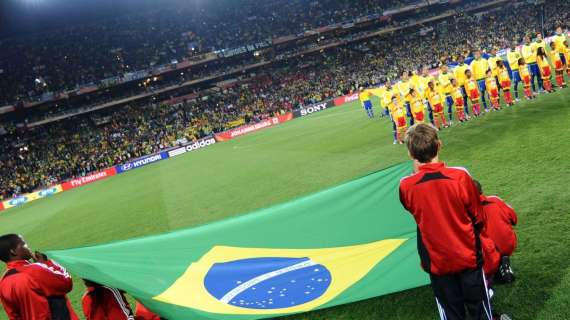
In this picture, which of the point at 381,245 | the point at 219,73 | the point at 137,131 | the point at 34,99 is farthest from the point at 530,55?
the point at 34,99

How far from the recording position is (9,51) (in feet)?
158

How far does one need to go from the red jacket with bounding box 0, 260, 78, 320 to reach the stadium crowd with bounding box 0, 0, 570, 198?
107 ft

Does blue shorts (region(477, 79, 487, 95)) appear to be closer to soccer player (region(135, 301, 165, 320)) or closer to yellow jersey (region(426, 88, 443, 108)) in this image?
yellow jersey (region(426, 88, 443, 108))

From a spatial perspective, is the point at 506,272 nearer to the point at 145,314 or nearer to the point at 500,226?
the point at 500,226

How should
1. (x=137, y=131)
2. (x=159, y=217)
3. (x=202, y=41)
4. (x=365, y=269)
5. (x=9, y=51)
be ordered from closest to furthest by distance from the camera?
(x=365, y=269) < (x=159, y=217) < (x=137, y=131) < (x=9, y=51) < (x=202, y=41)

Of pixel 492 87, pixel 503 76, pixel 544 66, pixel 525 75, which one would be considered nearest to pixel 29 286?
pixel 492 87

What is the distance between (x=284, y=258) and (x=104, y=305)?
182cm

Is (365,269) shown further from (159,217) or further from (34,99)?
(34,99)

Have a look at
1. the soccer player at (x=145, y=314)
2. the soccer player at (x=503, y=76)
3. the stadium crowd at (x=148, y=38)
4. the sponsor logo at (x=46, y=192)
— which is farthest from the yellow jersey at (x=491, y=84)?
the stadium crowd at (x=148, y=38)

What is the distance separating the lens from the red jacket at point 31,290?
A: 3.24 meters

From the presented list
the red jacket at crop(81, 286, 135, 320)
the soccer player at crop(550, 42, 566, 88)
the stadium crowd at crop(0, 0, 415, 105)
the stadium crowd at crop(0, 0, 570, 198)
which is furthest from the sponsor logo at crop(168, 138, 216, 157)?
the red jacket at crop(81, 286, 135, 320)

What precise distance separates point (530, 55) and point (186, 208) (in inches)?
478

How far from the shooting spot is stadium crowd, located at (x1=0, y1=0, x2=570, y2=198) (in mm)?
36344

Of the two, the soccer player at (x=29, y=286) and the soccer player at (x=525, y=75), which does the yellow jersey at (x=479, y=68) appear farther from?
the soccer player at (x=29, y=286)
